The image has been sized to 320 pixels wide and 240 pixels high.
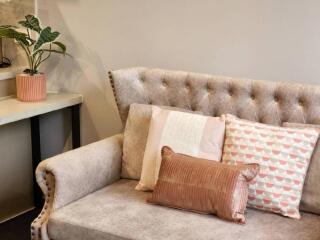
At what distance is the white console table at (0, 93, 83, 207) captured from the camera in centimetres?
275

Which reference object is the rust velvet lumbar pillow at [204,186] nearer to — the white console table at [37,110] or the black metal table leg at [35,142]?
the white console table at [37,110]

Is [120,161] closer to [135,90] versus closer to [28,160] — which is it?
[135,90]

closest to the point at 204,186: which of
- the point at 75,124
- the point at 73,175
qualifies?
the point at 73,175

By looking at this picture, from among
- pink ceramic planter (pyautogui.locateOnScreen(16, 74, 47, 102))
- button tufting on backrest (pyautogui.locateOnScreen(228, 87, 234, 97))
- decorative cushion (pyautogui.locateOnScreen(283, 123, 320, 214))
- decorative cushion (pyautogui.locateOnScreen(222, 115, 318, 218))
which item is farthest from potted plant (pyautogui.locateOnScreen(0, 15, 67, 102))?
decorative cushion (pyautogui.locateOnScreen(283, 123, 320, 214))

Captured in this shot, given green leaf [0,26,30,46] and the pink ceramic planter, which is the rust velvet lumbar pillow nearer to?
the pink ceramic planter

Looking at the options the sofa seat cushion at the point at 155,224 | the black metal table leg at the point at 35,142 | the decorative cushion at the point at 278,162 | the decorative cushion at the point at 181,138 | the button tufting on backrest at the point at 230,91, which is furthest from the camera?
the black metal table leg at the point at 35,142

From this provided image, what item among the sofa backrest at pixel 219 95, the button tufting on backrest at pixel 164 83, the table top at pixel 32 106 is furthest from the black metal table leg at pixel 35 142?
the button tufting on backrest at pixel 164 83

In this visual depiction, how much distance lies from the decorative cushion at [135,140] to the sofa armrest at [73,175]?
5 cm

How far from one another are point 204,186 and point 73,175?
0.59 meters

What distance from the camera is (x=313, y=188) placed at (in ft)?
7.20

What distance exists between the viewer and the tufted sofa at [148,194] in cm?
201

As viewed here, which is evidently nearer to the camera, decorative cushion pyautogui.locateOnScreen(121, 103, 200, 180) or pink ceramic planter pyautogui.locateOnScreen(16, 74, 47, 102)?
decorative cushion pyautogui.locateOnScreen(121, 103, 200, 180)

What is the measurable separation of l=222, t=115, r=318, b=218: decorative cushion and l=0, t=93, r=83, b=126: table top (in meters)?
1.18

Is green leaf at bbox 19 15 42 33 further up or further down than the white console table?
further up
